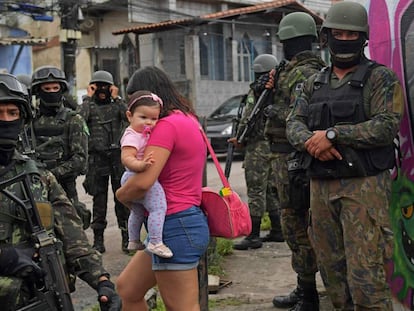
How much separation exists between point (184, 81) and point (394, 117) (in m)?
18.8

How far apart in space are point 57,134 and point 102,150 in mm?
1272

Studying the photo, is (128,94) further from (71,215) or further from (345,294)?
(345,294)

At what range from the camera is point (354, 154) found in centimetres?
320

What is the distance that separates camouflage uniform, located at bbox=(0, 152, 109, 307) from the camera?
228cm

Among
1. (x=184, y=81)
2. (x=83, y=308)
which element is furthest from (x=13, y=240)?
(x=184, y=81)

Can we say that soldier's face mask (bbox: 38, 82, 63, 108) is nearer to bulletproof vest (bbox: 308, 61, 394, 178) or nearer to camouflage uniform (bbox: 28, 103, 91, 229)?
camouflage uniform (bbox: 28, 103, 91, 229)

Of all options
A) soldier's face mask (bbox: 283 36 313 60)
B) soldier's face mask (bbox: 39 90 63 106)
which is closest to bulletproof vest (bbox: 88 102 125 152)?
soldier's face mask (bbox: 39 90 63 106)

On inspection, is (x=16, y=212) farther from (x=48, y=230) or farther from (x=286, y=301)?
(x=286, y=301)

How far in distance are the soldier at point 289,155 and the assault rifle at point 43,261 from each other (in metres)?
1.94

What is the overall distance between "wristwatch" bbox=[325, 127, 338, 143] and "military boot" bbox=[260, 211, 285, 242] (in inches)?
146

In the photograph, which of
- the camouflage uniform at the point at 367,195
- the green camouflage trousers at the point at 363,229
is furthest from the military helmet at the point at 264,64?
the green camouflage trousers at the point at 363,229

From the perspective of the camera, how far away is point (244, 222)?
325 cm

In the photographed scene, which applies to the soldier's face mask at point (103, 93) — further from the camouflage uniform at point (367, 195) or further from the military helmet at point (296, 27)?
the camouflage uniform at point (367, 195)

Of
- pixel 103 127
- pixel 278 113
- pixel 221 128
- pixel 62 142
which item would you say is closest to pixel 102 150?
pixel 103 127
